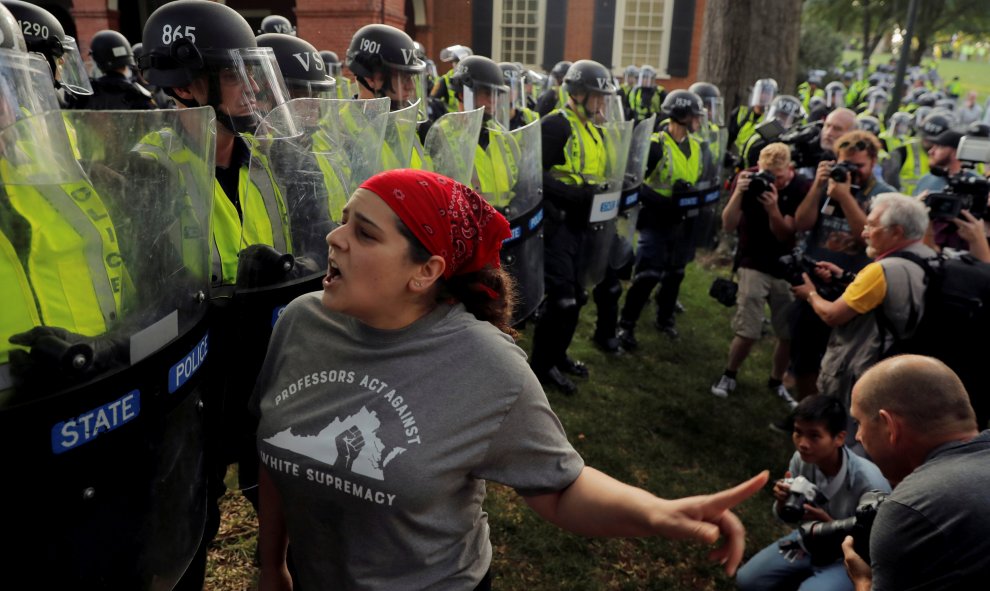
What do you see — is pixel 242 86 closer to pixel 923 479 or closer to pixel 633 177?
pixel 923 479

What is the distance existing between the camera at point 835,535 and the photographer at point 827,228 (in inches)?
83.8

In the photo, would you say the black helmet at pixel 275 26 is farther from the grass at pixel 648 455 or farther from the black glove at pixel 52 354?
the black glove at pixel 52 354

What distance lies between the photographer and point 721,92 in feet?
34.2

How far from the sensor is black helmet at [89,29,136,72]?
6.32m

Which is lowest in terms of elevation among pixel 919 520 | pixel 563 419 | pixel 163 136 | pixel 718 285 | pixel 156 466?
pixel 563 419

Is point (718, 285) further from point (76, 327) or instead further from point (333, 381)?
point (76, 327)

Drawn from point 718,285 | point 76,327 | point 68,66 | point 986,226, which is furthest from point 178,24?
point 986,226

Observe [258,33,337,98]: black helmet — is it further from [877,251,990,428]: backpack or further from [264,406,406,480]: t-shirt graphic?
[877,251,990,428]: backpack

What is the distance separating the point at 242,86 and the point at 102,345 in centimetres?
159

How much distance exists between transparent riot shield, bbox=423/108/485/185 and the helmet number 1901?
982 millimetres

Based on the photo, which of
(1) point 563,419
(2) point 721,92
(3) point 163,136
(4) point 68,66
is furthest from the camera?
(2) point 721,92

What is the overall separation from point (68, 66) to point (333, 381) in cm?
488

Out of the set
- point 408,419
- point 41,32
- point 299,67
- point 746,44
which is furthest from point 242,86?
point 746,44

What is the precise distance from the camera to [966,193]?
4.01 metres
